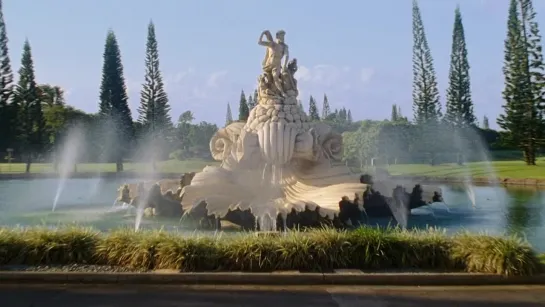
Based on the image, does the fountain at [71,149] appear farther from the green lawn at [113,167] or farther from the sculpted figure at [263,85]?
the sculpted figure at [263,85]

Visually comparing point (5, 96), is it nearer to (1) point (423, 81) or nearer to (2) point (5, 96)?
(2) point (5, 96)

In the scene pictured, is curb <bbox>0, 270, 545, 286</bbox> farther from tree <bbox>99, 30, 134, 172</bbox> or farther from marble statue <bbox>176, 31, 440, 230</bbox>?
tree <bbox>99, 30, 134, 172</bbox>

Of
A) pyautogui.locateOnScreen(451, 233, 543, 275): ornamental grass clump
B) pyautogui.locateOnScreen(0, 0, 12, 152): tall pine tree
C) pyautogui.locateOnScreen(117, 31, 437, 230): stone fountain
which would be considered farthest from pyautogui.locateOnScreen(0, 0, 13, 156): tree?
pyautogui.locateOnScreen(451, 233, 543, 275): ornamental grass clump

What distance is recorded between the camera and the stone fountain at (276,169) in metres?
11.1

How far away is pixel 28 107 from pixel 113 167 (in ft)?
23.4

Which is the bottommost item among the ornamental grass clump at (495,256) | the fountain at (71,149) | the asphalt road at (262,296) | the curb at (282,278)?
the asphalt road at (262,296)

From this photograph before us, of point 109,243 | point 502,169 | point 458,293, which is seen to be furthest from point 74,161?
point 458,293

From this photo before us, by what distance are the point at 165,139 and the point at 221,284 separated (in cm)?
3564

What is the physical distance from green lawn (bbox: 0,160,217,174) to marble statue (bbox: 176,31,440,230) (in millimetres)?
23390

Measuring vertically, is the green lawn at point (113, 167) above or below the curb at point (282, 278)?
above

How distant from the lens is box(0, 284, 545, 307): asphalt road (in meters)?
5.68

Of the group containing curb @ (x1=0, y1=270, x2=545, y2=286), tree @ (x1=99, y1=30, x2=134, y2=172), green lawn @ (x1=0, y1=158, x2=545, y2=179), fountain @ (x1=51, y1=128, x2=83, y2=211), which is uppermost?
tree @ (x1=99, y1=30, x2=134, y2=172)

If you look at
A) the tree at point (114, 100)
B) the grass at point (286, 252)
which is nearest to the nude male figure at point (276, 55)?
the grass at point (286, 252)

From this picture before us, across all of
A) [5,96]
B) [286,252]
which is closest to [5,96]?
[5,96]
